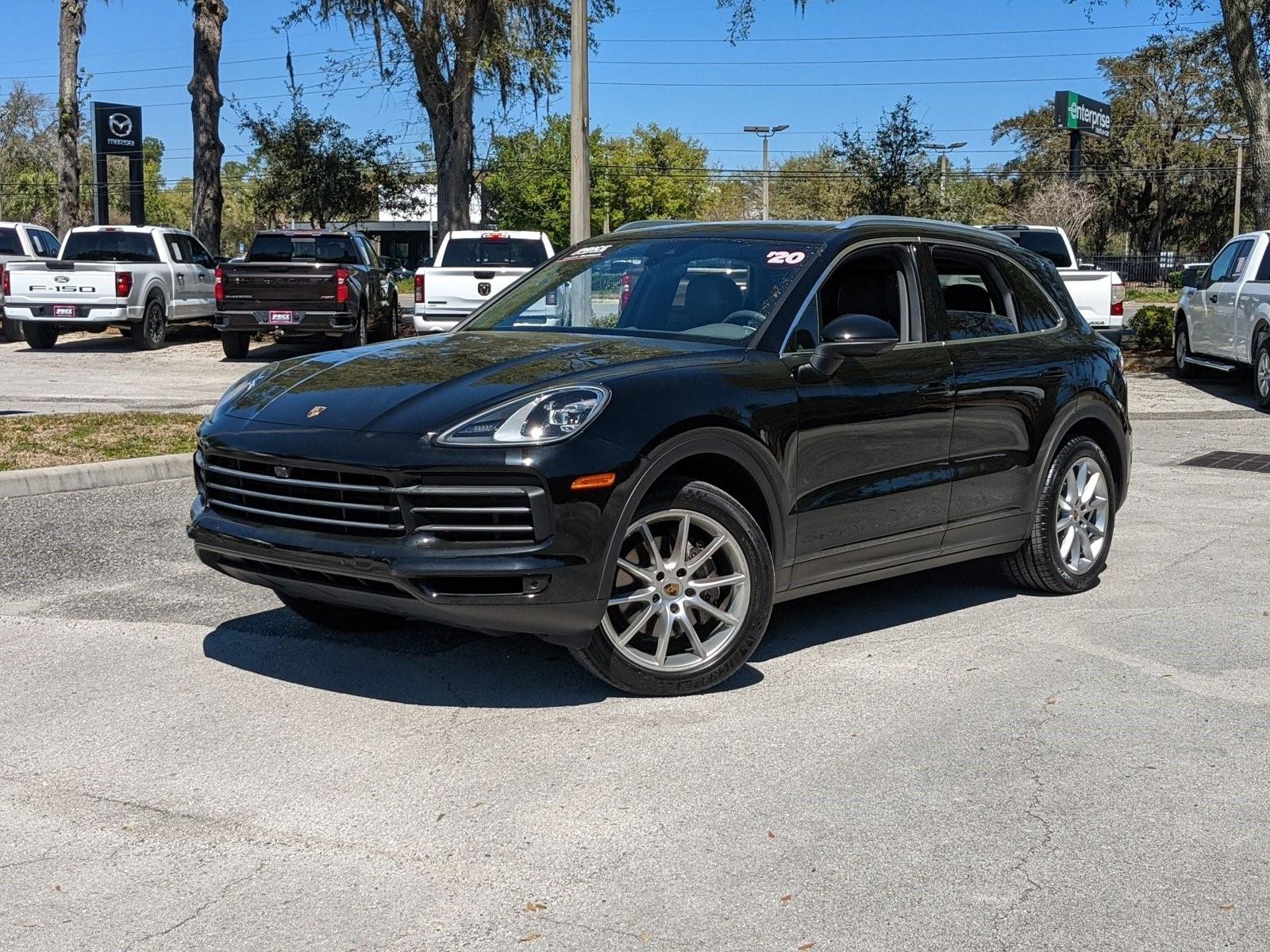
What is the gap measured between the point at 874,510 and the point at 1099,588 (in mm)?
2004

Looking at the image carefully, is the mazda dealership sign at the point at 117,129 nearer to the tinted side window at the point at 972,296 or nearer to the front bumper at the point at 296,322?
the front bumper at the point at 296,322

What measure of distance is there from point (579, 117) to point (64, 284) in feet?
33.0

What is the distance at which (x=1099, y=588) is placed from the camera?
296 inches

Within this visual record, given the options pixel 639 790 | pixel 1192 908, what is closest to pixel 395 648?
pixel 639 790

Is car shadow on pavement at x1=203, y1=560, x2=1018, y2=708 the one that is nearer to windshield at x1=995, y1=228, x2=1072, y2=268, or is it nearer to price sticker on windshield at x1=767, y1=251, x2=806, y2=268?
price sticker on windshield at x1=767, y1=251, x2=806, y2=268

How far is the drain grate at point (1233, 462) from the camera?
12047 mm

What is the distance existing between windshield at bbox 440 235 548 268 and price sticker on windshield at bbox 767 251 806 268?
15.8 metres

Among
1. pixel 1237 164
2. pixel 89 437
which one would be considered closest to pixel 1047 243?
pixel 89 437

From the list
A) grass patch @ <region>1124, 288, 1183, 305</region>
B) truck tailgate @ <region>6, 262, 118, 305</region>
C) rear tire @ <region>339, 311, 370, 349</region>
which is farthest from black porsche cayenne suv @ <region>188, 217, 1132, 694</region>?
grass patch @ <region>1124, 288, 1183, 305</region>

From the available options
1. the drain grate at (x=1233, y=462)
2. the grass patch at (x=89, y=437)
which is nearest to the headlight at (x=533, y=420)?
the grass patch at (x=89, y=437)

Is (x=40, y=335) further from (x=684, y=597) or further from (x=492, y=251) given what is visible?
(x=684, y=597)

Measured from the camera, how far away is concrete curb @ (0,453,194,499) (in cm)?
962

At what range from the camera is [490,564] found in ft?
16.1

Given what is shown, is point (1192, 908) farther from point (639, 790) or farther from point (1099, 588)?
point (1099, 588)
